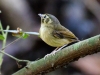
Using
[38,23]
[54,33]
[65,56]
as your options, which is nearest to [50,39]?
[54,33]

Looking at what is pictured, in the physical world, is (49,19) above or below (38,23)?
above

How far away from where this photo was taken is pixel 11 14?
3.65m

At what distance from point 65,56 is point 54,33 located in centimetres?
53

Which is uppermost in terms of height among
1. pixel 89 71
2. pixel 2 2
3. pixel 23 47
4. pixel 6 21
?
pixel 2 2

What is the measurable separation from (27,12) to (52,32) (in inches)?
83.6

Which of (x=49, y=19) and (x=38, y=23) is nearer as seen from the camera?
(x=49, y=19)

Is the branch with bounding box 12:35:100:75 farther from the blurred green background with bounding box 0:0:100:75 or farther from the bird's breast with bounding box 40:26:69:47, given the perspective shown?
the blurred green background with bounding box 0:0:100:75

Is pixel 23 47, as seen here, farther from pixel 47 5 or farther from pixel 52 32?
pixel 52 32

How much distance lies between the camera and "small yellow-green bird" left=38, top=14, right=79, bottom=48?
1.42m

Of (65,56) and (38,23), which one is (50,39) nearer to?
(65,56)

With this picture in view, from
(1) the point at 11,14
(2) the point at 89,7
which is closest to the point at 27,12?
(1) the point at 11,14

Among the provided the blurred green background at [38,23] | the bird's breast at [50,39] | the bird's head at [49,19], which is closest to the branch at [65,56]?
the bird's breast at [50,39]

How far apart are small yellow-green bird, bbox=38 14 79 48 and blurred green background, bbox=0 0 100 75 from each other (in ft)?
5.75

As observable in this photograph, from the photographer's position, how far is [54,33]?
1.50m
